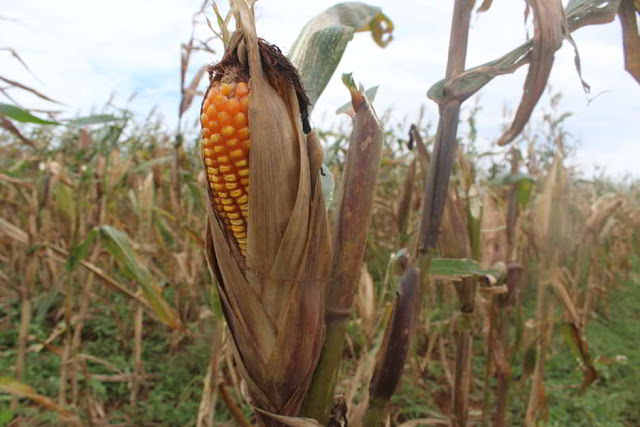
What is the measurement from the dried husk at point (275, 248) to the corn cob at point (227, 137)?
0.02 meters

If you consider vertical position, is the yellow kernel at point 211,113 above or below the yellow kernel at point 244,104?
below

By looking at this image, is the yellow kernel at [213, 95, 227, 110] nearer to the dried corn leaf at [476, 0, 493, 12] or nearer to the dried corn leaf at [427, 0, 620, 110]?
the dried corn leaf at [427, 0, 620, 110]

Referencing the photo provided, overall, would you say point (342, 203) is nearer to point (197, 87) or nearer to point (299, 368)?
point (299, 368)

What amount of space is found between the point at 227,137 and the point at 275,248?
0.44ft

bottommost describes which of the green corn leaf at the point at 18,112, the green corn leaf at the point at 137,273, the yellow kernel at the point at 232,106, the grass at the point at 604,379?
the grass at the point at 604,379

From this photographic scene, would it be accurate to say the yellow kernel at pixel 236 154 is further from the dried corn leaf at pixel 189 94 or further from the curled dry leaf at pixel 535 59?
the dried corn leaf at pixel 189 94

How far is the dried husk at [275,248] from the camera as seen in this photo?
0.52 m

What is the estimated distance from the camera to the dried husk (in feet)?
1.72

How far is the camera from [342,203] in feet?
2.00

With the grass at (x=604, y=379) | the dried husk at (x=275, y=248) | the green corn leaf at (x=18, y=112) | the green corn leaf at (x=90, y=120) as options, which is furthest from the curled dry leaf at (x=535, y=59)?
the grass at (x=604, y=379)

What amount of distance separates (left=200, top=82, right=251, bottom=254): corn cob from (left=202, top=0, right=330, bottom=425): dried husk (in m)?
0.02

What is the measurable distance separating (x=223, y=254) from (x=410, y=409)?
1755 mm

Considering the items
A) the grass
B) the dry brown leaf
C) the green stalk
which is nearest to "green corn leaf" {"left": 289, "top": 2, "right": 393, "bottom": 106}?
the green stalk

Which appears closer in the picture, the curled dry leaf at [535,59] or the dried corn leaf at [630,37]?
the curled dry leaf at [535,59]
